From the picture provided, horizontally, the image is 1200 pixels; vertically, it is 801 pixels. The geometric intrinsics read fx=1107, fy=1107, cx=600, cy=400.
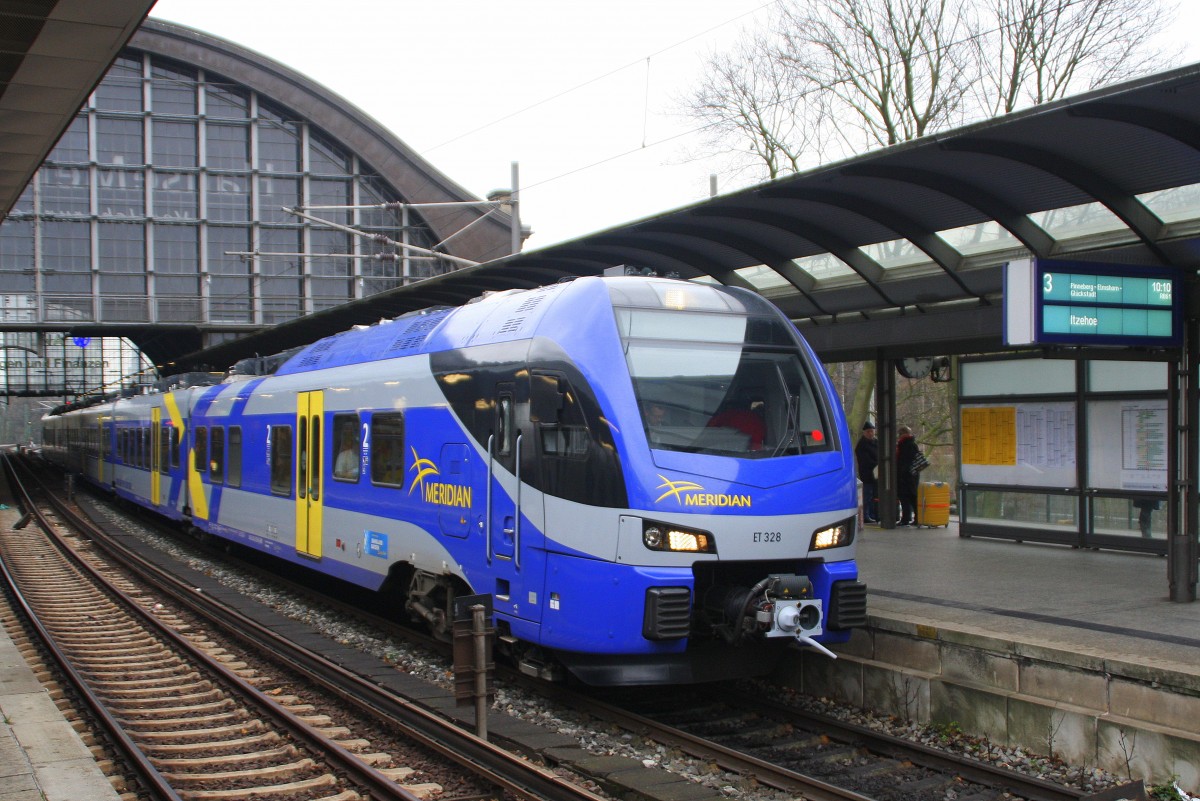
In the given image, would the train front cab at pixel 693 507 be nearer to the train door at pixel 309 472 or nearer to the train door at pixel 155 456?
the train door at pixel 309 472

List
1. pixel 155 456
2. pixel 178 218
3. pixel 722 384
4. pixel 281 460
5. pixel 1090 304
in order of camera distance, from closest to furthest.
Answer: pixel 722 384, pixel 1090 304, pixel 281 460, pixel 155 456, pixel 178 218

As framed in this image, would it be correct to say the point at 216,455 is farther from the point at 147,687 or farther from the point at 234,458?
the point at 147,687

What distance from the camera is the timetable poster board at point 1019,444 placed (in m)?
12.5

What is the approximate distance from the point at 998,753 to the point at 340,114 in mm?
50155

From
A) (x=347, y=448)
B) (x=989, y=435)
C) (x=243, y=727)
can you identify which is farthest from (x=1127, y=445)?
(x=243, y=727)

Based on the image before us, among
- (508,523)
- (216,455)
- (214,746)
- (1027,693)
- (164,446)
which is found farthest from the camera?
(164,446)

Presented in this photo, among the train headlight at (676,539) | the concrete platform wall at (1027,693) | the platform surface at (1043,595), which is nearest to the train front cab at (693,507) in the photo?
the train headlight at (676,539)

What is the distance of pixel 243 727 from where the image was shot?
8.09 m

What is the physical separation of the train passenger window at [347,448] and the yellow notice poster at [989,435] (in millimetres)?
7432

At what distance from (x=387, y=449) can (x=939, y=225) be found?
5731 millimetres

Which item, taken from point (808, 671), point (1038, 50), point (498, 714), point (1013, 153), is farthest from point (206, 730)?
point (1038, 50)

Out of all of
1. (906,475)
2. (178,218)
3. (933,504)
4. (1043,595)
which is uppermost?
(178,218)

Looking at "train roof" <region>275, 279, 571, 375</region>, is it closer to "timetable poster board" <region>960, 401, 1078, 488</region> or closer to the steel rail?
the steel rail

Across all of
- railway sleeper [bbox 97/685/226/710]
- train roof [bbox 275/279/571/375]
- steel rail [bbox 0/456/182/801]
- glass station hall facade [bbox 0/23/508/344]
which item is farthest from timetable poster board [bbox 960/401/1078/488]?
glass station hall facade [bbox 0/23/508/344]
